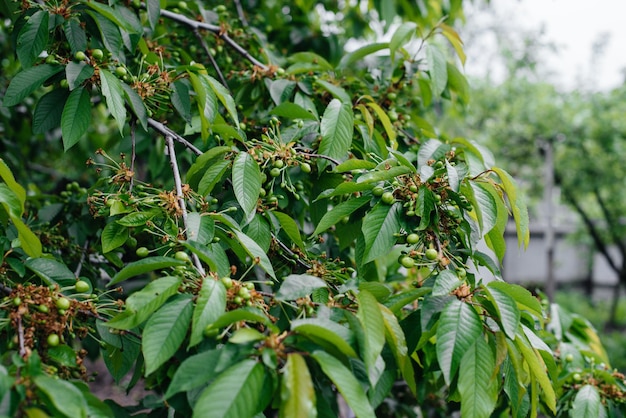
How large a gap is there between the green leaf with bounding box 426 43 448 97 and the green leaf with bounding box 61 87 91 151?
3.73ft

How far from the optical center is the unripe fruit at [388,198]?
136 cm

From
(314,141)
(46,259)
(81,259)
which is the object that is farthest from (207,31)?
(46,259)

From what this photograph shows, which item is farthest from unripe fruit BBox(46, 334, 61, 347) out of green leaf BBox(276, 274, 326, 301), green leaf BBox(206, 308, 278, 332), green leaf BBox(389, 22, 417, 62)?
green leaf BBox(389, 22, 417, 62)

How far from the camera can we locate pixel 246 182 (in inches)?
54.8

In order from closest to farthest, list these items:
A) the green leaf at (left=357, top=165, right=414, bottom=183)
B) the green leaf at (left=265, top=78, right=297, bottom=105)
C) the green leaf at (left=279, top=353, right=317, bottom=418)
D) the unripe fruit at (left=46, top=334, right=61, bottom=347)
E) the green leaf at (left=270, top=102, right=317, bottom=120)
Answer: the green leaf at (left=279, top=353, right=317, bottom=418), the unripe fruit at (left=46, top=334, right=61, bottom=347), the green leaf at (left=357, top=165, right=414, bottom=183), the green leaf at (left=270, top=102, right=317, bottom=120), the green leaf at (left=265, top=78, right=297, bottom=105)

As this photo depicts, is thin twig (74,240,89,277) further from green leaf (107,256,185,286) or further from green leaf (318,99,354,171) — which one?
green leaf (318,99,354,171)

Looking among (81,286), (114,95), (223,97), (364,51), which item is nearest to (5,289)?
(81,286)

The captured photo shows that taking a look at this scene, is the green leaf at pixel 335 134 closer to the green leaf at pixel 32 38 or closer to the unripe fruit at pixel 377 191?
the unripe fruit at pixel 377 191

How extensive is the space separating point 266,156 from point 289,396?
0.77 m

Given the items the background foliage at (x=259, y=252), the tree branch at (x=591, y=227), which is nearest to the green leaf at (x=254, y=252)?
the background foliage at (x=259, y=252)

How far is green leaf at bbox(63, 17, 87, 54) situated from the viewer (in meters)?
1.55

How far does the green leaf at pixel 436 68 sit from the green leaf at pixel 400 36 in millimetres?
92

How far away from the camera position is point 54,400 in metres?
0.90

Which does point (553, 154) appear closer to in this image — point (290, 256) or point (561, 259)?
point (561, 259)
